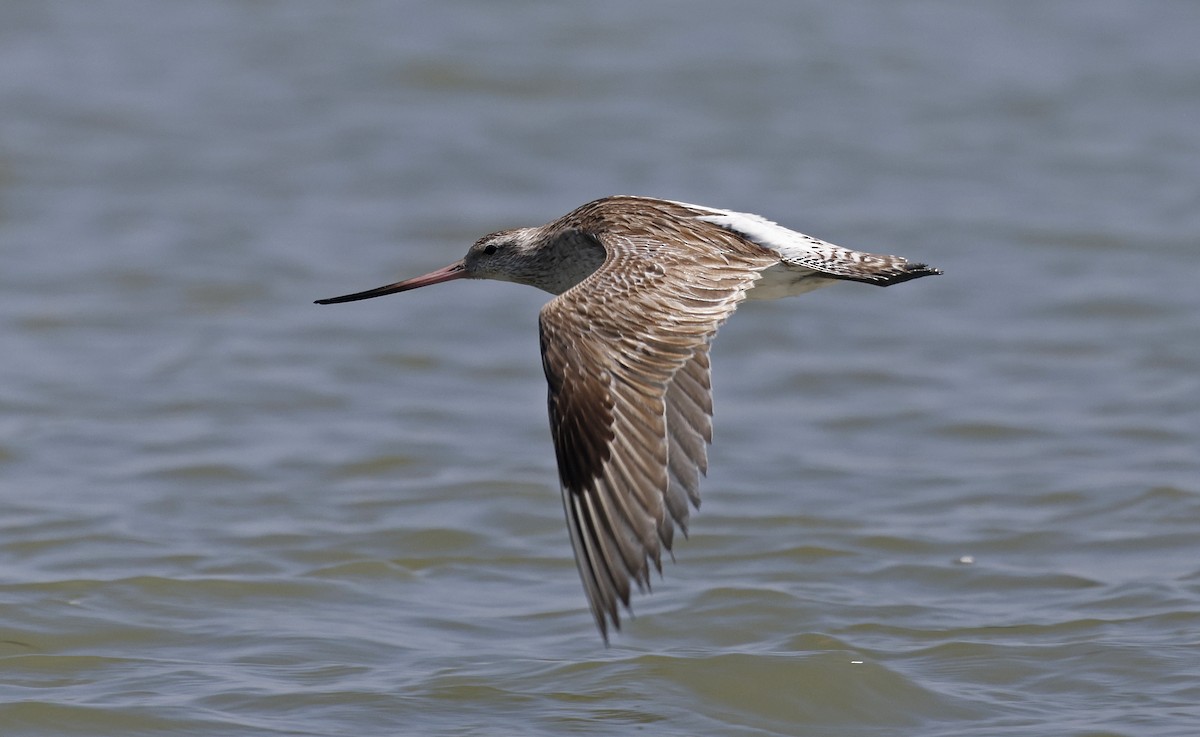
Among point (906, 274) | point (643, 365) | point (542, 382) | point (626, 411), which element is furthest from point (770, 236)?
point (542, 382)

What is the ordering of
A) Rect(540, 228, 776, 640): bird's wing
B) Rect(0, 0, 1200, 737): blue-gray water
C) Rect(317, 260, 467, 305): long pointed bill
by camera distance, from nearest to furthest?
1. Rect(540, 228, 776, 640): bird's wing
2. Rect(0, 0, 1200, 737): blue-gray water
3. Rect(317, 260, 467, 305): long pointed bill

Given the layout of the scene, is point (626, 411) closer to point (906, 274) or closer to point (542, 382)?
point (906, 274)

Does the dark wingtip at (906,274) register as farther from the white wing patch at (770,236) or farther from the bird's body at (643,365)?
the white wing patch at (770,236)

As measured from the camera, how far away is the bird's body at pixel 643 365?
5418 mm

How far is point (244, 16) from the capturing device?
15438 mm

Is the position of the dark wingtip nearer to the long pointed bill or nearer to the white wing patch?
the white wing patch

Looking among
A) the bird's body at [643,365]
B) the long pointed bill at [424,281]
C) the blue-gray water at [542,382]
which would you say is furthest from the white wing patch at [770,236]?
the blue-gray water at [542,382]

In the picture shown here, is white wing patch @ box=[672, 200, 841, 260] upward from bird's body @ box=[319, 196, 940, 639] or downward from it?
upward

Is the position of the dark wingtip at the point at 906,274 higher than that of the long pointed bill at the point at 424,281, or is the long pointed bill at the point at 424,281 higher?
the long pointed bill at the point at 424,281

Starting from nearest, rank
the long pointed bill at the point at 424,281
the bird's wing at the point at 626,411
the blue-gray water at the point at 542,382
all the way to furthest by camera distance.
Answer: the bird's wing at the point at 626,411 → the blue-gray water at the point at 542,382 → the long pointed bill at the point at 424,281

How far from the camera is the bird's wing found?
538 centimetres

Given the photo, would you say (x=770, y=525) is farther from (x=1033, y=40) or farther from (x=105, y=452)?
(x=1033, y=40)

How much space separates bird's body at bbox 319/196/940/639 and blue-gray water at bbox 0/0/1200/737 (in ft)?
3.22

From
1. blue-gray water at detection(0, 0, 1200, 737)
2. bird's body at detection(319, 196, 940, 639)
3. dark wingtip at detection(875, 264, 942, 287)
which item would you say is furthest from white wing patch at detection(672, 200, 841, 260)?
blue-gray water at detection(0, 0, 1200, 737)
